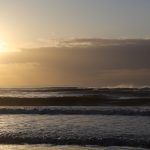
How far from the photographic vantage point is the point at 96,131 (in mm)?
18125

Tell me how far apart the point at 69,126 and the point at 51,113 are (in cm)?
864

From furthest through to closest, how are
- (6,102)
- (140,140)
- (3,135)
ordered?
(6,102)
(3,135)
(140,140)

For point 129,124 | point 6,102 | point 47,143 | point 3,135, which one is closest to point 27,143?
point 47,143

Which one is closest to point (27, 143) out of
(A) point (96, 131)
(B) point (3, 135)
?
(B) point (3, 135)

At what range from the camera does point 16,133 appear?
57.9 feet

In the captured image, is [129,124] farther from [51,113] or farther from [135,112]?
[51,113]

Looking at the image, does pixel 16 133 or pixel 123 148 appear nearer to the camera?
pixel 123 148

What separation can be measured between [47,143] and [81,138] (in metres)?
1.42

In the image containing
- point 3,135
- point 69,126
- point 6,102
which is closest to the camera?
point 3,135

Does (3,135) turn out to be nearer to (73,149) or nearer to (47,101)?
(73,149)

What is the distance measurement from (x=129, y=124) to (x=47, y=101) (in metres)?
21.4

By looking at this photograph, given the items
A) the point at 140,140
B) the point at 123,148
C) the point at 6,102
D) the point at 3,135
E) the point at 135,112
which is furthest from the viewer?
the point at 6,102

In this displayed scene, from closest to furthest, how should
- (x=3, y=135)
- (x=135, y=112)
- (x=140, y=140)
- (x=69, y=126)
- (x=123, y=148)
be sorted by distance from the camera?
(x=123, y=148) → (x=140, y=140) → (x=3, y=135) → (x=69, y=126) → (x=135, y=112)

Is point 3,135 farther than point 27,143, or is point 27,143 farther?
point 3,135
